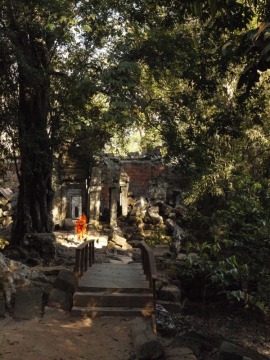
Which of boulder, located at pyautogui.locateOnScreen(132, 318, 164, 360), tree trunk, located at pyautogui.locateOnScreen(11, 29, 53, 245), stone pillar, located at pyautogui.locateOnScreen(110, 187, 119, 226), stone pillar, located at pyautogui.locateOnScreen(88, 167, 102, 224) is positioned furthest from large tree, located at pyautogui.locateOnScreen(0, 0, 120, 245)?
stone pillar, located at pyautogui.locateOnScreen(110, 187, 119, 226)

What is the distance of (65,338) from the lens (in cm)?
602

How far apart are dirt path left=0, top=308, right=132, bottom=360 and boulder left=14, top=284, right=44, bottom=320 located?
14 centimetres

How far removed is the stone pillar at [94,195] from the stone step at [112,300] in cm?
1380

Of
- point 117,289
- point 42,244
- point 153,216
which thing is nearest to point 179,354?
point 117,289

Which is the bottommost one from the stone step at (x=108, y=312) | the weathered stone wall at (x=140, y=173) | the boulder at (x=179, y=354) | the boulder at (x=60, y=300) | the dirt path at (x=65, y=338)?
the boulder at (x=179, y=354)

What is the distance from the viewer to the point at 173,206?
80.6 ft

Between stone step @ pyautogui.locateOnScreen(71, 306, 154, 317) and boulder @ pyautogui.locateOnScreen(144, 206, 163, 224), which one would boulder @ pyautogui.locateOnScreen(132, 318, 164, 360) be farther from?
boulder @ pyautogui.locateOnScreen(144, 206, 163, 224)

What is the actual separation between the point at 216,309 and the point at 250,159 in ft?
22.4

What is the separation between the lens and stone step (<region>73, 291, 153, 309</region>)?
7109mm

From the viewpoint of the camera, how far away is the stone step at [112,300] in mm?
7109

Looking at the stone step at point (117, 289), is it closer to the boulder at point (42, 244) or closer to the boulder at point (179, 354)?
the boulder at point (179, 354)

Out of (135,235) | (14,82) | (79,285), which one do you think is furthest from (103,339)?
(135,235)

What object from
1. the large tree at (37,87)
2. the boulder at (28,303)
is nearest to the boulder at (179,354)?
the boulder at (28,303)

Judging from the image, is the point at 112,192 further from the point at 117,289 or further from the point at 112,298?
the point at 112,298
